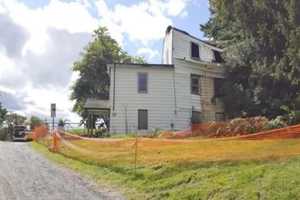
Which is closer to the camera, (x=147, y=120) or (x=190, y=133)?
(x=190, y=133)

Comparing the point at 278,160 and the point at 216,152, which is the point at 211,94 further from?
the point at 278,160

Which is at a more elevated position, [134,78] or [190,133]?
[134,78]

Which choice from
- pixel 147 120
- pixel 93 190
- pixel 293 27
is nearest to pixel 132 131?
pixel 147 120

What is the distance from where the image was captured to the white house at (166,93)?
1452 inches

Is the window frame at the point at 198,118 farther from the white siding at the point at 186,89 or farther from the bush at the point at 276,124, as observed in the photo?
the bush at the point at 276,124

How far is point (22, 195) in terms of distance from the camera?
1285cm

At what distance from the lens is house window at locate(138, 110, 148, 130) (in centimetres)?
3697

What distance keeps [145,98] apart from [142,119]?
1407 mm

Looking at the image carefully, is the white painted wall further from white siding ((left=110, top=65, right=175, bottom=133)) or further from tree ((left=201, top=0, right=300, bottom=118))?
tree ((left=201, top=0, right=300, bottom=118))

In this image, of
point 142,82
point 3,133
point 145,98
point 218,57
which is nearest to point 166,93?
point 145,98

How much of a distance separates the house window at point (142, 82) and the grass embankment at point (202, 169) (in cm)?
1650

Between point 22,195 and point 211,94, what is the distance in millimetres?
28082

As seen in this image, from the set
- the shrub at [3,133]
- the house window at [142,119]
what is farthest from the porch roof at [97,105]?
the shrub at [3,133]

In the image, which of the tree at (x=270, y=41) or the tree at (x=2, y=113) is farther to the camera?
the tree at (x=2, y=113)
